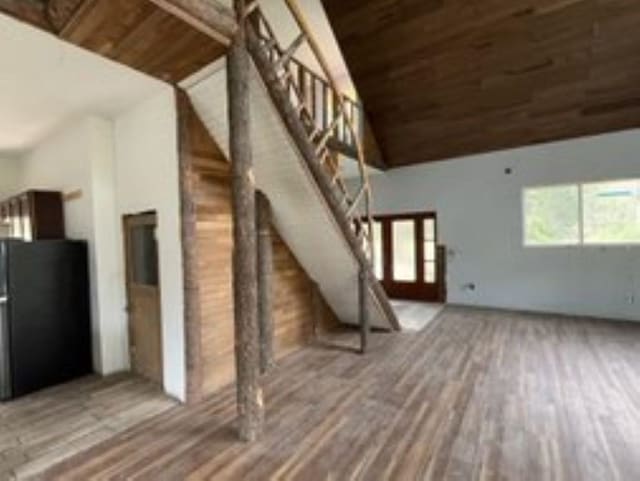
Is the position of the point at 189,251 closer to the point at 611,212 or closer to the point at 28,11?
the point at 28,11

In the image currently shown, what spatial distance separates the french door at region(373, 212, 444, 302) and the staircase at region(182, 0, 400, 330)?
2685 millimetres

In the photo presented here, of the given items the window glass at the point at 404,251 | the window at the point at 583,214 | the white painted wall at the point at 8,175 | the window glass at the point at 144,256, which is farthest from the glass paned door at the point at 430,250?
the white painted wall at the point at 8,175

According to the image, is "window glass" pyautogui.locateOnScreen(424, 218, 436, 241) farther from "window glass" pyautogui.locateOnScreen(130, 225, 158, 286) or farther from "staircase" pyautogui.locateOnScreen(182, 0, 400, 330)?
"window glass" pyautogui.locateOnScreen(130, 225, 158, 286)

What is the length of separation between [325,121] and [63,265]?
413 cm

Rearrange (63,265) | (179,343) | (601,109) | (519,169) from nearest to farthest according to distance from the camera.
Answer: (179,343) → (63,265) → (601,109) → (519,169)

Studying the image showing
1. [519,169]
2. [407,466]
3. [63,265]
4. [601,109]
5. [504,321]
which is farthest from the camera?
[519,169]

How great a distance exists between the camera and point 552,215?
673 cm

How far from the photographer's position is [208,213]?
3.63 meters

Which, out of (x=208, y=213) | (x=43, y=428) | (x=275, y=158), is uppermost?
(x=275, y=158)

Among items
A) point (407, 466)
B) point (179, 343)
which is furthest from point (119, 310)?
point (407, 466)

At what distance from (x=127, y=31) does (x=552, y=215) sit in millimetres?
7004

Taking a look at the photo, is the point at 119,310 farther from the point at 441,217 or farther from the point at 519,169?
the point at 519,169

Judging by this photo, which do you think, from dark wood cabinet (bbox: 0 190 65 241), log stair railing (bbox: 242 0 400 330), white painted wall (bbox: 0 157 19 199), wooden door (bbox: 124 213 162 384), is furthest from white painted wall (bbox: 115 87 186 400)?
white painted wall (bbox: 0 157 19 199)

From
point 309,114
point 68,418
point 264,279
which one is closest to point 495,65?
point 309,114
